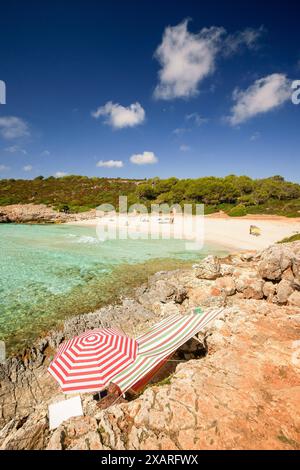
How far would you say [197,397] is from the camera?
3.85 m

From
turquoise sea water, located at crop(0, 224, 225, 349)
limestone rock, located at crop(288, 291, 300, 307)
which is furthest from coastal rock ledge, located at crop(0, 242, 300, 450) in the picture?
turquoise sea water, located at crop(0, 224, 225, 349)

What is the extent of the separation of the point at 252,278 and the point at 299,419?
8.11m

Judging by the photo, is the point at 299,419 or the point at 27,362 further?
the point at 27,362

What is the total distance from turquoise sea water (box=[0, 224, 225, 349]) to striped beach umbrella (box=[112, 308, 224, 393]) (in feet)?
13.5

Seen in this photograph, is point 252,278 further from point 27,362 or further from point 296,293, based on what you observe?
point 27,362

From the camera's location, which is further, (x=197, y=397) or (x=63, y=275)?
(x=63, y=275)

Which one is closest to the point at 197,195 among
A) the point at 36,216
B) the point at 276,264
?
the point at 36,216

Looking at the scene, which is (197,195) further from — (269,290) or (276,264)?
(269,290)

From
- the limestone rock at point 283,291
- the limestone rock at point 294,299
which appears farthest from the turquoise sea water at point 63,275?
the limestone rock at point 294,299

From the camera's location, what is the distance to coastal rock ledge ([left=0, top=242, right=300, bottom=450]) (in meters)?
3.22

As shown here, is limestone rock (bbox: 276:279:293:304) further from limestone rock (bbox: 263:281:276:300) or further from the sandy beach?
the sandy beach

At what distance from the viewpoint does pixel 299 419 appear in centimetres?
342

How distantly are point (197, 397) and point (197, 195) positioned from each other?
4806 cm
